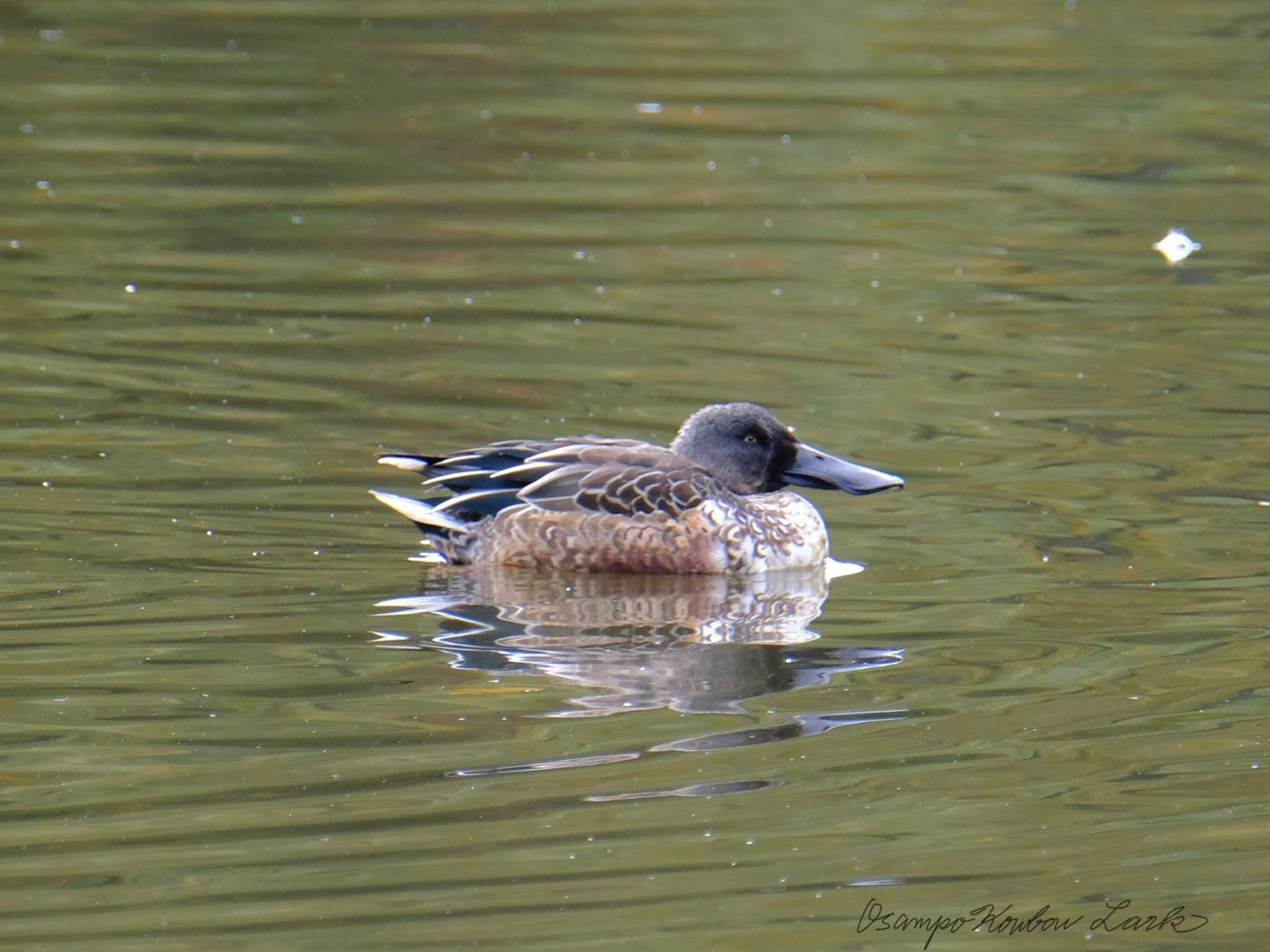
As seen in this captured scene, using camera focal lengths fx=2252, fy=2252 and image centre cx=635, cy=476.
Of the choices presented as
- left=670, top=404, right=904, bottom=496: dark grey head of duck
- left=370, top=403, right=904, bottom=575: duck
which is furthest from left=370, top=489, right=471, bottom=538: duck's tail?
left=670, top=404, right=904, bottom=496: dark grey head of duck

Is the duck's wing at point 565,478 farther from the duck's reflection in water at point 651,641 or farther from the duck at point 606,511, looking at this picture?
the duck's reflection in water at point 651,641

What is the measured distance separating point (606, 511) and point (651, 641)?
999 millimetres

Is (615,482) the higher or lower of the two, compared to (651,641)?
higher

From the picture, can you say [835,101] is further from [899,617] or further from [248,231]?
[899,617]

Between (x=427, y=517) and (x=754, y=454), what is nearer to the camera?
(x=427, y=517)

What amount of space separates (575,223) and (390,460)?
5.04 metres

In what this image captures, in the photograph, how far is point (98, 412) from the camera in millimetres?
9219

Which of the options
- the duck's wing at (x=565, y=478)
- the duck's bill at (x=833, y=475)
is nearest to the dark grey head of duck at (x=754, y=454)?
the duck's bill at (x=833, y=475)

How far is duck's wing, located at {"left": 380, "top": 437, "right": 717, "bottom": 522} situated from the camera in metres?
7.79

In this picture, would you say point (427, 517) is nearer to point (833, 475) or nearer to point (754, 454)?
point (754, 454)

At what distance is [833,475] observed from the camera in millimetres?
8102
